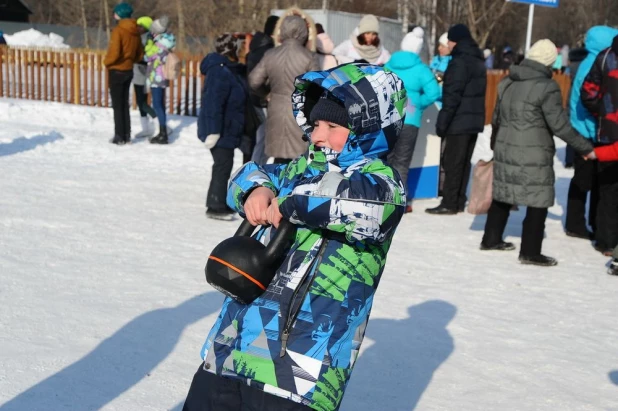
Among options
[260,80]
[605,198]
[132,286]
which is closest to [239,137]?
[260,80]

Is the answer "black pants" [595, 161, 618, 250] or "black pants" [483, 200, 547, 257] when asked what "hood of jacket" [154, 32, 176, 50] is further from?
"black pants" [595, 161, 618, 250]

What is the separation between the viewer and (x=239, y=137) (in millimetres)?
8383

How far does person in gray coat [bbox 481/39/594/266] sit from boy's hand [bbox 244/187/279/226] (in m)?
4.94

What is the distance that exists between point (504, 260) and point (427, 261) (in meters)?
0.70

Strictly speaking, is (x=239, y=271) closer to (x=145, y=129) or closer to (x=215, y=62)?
(x=215, y=62)

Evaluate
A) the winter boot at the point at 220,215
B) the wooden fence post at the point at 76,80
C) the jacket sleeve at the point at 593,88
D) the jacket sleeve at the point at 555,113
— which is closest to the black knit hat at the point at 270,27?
the winter boot at the point at 220,215

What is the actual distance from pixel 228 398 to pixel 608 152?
5036 millimetres

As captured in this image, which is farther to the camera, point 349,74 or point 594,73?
point 594,73

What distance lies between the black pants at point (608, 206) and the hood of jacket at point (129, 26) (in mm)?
7248

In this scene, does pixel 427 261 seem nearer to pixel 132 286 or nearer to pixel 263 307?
pixel 132 286

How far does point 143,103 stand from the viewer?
13531 millimetres

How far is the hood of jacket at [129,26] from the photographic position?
12.8 meters

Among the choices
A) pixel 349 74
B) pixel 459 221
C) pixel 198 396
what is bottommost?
pixel 459 221

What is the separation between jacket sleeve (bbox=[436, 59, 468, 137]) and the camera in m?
9.05
